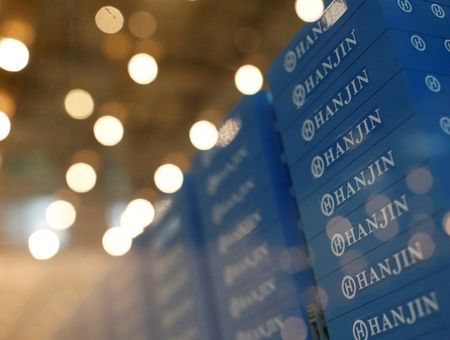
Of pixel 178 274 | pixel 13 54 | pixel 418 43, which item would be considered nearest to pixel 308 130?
pixel 418 43

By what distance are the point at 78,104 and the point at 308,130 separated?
1659mm

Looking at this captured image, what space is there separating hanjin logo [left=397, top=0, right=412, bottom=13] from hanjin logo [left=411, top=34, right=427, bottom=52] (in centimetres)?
6

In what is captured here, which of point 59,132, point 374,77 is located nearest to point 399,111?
point 374,77

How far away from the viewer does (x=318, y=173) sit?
1367 mm

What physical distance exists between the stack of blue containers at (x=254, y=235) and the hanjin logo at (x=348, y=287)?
147 millimetres

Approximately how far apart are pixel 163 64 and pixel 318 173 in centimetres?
195

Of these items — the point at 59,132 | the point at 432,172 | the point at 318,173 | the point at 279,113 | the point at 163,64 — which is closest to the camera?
the point at 432,172

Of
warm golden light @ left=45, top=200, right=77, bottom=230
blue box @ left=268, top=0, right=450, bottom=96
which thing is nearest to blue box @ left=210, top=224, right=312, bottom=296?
blue box @ left=268, top=0, right=450, bottom=96

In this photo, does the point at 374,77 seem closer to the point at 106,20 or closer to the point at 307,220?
the point at 307,220

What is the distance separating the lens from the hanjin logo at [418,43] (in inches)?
46.6

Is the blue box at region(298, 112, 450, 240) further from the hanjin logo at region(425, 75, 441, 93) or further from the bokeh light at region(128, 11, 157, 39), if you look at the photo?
the bokeh light at region(128, 11, 157, 39)

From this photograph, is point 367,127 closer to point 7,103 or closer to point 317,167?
point 317,167

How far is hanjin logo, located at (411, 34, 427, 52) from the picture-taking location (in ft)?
3.88

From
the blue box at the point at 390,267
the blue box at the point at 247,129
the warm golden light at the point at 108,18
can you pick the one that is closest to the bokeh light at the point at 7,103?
the warm golden light at the point at 108,18
